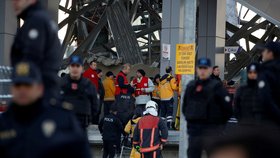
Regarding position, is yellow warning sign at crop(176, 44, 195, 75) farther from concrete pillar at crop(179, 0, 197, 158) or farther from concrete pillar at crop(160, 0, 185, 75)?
concrete pillar at crop(160, 0, 185, 75)

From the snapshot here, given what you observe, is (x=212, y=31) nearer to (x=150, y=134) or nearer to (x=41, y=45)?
(x=150, y=134)

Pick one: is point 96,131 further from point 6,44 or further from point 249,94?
point 249,94

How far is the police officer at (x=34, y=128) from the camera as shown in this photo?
179 inches

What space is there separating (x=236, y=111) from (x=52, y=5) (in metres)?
16.2

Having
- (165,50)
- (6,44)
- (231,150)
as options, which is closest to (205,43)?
(165,50)

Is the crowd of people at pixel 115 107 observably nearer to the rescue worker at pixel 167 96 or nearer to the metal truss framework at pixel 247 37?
the rescue worker at pixel 167 96

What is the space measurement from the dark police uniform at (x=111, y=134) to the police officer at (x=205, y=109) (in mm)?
8413

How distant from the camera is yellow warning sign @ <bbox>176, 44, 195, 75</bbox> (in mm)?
14180

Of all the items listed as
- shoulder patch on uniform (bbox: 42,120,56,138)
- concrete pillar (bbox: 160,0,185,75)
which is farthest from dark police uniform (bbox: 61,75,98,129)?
concrete pillar (bbox: 160,0,185,75)

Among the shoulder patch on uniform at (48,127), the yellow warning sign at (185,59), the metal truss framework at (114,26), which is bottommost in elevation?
the shoulder patch on uniform at (48,127)

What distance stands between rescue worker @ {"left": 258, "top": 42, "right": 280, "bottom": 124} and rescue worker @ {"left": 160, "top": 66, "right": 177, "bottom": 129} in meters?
11.1

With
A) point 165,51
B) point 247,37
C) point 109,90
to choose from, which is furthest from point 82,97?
point 247,37

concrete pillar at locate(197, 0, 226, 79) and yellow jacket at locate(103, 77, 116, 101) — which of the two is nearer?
yellow jacket at locate(103, 77, 116, 101)

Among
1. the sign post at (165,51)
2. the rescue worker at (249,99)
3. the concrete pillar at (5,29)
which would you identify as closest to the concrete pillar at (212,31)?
the sign post at (165,51)
